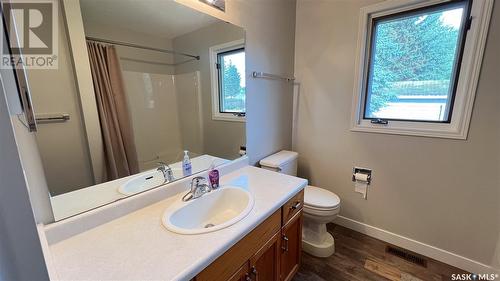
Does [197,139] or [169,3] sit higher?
[169,3]

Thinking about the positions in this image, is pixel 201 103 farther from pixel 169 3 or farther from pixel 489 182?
pixel 489 182

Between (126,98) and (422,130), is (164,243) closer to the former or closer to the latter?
(126,98)

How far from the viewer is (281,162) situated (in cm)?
184

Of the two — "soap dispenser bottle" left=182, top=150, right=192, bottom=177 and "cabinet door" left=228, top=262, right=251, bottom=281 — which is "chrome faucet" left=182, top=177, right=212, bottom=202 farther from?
"cabinet door" left=228, top=262, right=251, bottom=281

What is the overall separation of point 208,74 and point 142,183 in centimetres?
81

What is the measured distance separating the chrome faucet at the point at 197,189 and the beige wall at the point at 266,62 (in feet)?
1.99

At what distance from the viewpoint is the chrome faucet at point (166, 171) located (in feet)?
3.87

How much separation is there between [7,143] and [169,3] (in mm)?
1043

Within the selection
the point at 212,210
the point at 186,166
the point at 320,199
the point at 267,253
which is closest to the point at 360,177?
the point at 320,199

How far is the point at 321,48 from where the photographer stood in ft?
6.57

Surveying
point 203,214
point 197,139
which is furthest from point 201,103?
point 203,214

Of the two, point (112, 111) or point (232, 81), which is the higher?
point (232, 81)

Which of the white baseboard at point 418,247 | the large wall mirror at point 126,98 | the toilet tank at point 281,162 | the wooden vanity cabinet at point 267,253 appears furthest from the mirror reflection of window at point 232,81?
the white baseboard at point 418,247

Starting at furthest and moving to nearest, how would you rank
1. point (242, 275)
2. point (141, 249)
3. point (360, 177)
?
point (360, 177)
point (242, 275)
point (141, 249)
